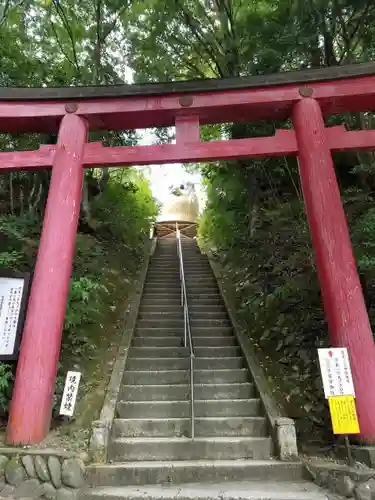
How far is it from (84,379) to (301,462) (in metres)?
3.27

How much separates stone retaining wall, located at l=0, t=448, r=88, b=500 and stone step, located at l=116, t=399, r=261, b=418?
1312mm

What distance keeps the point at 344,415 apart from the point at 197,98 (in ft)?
15.9

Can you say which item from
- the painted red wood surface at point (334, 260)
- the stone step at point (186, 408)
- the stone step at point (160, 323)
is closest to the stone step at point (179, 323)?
the stone step at point (160, 323)

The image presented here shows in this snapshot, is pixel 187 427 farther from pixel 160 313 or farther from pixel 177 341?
pixel 160 313

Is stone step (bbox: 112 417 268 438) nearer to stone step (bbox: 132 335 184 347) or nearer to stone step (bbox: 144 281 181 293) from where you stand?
stone step (bbox: 132 335 184 347)

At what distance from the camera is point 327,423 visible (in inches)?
202

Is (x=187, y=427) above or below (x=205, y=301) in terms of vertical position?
below

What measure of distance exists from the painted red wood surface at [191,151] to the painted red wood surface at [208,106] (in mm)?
551

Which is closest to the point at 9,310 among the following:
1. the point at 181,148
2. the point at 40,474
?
the point at 40,474

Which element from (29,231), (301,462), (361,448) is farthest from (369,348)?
(29,231)

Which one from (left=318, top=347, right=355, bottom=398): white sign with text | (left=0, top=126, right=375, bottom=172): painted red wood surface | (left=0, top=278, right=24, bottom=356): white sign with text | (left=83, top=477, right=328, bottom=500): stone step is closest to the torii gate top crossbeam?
(left=0, top=126, right=375, bottom=172): painted red wood surface

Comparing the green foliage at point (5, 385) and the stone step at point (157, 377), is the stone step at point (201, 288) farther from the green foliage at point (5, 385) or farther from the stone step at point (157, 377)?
the green foliage at point (5, 385)

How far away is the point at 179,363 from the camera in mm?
6738

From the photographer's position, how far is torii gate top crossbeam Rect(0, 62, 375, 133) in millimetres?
6125
